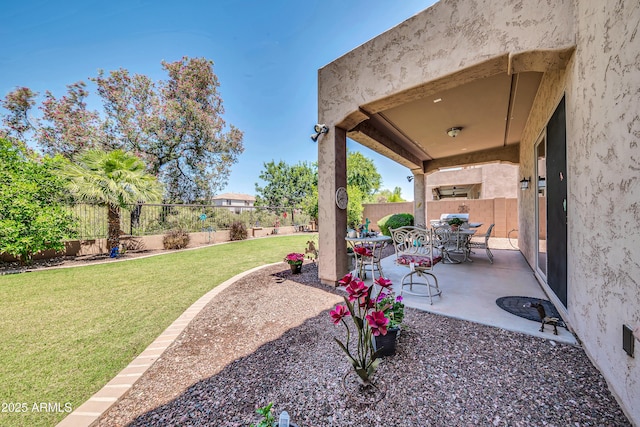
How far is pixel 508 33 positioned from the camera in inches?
93.7

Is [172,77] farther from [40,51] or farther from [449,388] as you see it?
[449,388]

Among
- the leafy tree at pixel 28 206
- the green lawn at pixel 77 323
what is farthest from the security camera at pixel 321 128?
the leafy tree at pixel 28 206

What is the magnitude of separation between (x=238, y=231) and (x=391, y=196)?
11.0m

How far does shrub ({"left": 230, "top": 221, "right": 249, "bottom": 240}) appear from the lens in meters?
11.3

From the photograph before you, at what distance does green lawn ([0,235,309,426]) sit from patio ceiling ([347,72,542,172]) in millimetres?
4364

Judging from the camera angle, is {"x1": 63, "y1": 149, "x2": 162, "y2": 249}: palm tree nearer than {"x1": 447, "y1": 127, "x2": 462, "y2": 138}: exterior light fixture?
No

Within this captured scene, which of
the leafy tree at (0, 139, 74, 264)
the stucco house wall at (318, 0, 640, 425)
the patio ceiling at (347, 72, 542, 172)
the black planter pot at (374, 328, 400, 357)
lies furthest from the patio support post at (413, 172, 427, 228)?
the leafy tree at (0, 139, 74, 264)

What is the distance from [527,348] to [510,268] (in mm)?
3526

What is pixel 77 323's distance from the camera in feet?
9.41

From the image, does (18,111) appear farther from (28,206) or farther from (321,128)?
(321,128)

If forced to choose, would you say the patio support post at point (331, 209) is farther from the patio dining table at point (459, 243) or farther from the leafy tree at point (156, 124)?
the leafy tree at point (156, 124)

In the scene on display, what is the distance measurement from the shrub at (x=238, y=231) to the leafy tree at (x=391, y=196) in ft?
34.8

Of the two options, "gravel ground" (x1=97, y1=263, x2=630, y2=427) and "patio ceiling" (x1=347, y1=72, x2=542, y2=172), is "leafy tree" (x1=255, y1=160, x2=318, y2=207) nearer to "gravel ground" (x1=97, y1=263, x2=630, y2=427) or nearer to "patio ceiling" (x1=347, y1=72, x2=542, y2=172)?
"patio ceiling" (x1=347, y1=72, x2=542, y2=172)

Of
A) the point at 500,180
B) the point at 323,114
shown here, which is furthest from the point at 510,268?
the point at 500,180
